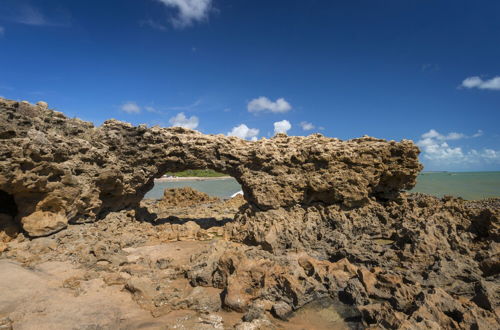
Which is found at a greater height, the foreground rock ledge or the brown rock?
the foreground rock ledge

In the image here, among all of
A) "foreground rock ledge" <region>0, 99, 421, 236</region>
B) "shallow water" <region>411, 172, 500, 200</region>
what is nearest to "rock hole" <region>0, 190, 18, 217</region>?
"foreground rock ledge" <region>0, 99, 421, 236</region>

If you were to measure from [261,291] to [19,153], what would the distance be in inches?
356

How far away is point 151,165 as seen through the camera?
44.7 feet

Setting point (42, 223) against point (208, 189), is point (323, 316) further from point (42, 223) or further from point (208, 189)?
point (208, 189)

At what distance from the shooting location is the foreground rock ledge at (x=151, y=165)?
33.0 ft

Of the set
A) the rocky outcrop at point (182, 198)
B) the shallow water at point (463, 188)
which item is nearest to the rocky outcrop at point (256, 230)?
the rocky outcrop at point (182, 198)

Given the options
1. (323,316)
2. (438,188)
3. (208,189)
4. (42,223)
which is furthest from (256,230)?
(438,188)

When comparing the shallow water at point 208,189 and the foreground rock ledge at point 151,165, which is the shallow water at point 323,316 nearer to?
the foreground rock ledge at point 151,165

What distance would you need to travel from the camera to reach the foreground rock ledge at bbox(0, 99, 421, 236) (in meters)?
10.1

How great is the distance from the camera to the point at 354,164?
12.3 metres

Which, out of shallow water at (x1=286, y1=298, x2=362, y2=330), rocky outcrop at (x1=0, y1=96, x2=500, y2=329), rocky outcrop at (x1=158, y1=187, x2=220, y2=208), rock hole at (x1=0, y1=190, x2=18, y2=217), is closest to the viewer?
shallow water at (x1=286, y1=298, x2=362, y2=330)

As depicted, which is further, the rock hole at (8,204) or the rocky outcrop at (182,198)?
the rocky outcrop at (182,198)

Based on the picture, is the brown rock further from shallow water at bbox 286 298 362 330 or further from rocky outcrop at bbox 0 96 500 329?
shallow water at bbox 286 298 362 330

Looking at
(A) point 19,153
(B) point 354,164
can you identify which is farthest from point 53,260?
(B) point 354,164
